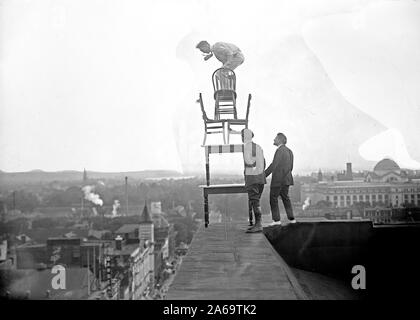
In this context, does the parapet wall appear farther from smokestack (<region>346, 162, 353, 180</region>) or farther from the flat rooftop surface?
the flat rooftop surface

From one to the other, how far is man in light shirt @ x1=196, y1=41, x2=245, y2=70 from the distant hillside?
24.3 inches

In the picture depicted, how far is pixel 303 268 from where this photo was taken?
2205mm

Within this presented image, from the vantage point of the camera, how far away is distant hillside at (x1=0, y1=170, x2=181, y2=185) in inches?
84.9

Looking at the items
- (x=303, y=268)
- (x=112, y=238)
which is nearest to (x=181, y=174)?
(x=112, y=238)

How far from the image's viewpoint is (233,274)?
1.43m

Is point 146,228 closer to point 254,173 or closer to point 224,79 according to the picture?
point 254,173

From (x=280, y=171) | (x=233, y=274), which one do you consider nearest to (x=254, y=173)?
(x=280, y=171)

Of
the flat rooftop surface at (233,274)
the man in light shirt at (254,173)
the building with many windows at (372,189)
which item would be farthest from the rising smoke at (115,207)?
the building with many windows at (372,189)

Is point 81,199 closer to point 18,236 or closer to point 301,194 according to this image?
point 18,236

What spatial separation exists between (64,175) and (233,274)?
114 cm

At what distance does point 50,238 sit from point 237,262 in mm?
1043

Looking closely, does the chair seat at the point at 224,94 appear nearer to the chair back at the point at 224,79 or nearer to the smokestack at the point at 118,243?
the chair back at the point at 224,79

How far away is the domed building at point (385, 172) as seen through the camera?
85.4 inches

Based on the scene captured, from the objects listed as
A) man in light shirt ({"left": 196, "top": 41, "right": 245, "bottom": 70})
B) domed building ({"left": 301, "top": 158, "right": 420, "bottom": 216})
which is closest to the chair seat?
man in light shirt ({"left": 196, "top": 41, "right": 245, "bottom": 70})
